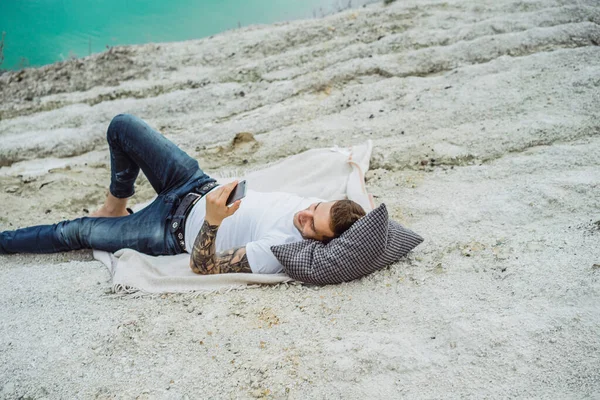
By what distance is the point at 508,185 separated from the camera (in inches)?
123

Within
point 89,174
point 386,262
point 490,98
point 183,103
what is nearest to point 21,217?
point 89,174

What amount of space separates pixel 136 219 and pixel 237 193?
923 millimetres

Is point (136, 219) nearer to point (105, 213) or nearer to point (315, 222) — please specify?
point (105, 213)

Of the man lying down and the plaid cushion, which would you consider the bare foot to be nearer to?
the man lying down

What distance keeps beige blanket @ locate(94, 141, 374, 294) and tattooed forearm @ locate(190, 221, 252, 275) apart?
5 cm

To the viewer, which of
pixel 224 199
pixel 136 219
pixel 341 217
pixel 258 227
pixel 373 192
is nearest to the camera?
pixel 224 199

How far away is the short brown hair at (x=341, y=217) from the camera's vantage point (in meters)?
2.42

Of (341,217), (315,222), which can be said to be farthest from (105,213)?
(341,217)

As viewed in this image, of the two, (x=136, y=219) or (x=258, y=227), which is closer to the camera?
(x=258, y=227)

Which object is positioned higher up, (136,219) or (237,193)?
(237,193)

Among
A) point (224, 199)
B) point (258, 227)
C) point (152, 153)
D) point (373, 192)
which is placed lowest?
point (373, 192)

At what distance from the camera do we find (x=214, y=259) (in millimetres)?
2479

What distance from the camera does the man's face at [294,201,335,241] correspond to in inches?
96.0

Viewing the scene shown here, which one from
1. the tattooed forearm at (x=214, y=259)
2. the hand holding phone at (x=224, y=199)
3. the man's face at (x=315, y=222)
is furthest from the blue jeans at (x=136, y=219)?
the man's face at (x=315, y=222)
